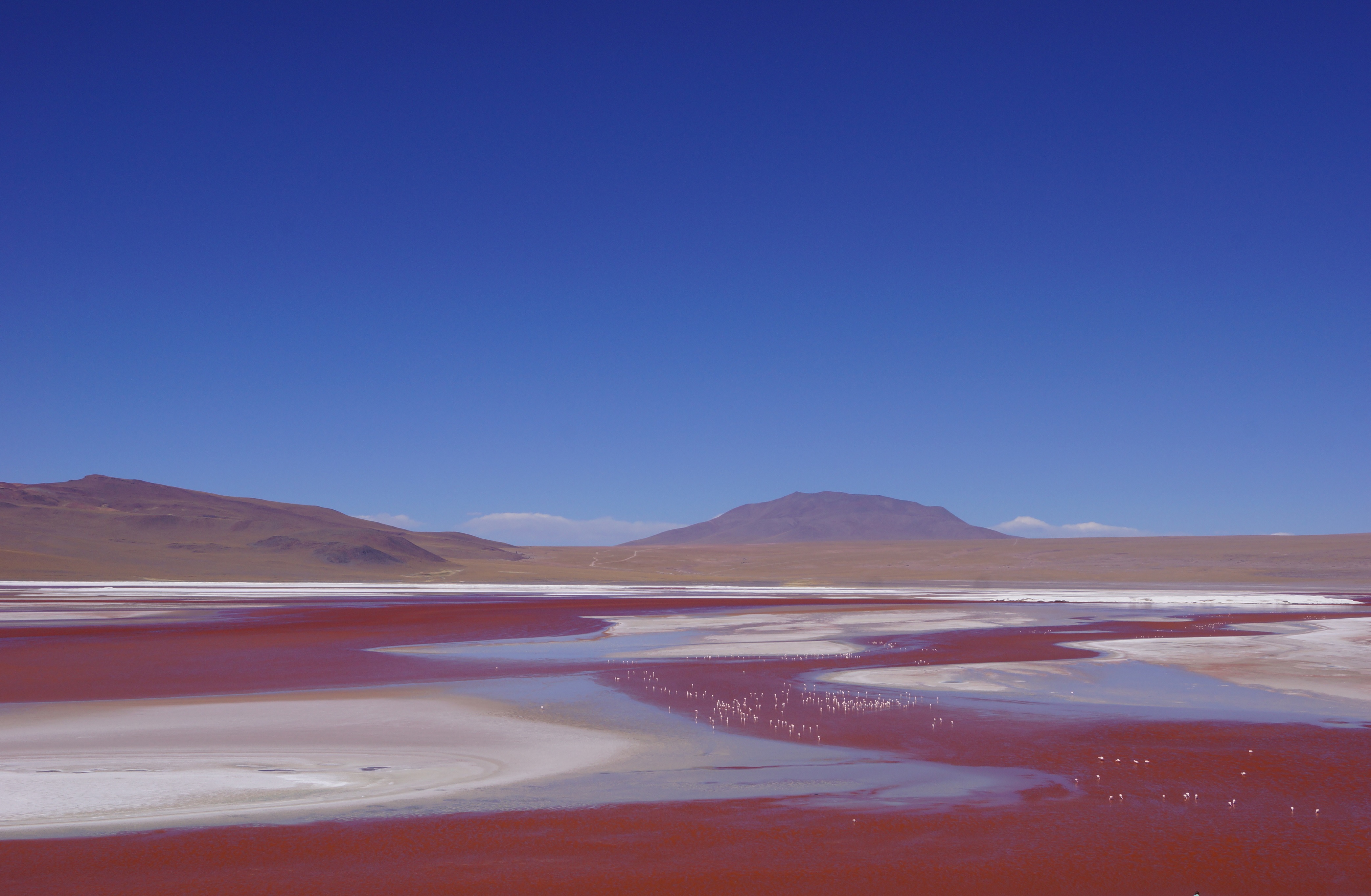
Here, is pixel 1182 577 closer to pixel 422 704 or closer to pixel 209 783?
pixel 422 704

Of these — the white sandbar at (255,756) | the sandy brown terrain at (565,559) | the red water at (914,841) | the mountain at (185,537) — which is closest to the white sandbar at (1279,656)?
the red water at (914,841)

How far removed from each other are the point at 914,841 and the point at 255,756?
298 inches

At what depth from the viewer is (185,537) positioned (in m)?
113

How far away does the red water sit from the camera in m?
7.24

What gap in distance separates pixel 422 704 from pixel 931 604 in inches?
1245

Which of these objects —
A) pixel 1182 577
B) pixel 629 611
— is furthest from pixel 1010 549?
pixel 629 611

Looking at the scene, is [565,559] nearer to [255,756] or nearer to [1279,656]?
[1279,656]

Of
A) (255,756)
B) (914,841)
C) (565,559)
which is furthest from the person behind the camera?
(565,559)

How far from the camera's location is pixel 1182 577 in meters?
74.3

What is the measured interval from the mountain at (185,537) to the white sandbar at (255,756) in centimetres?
7037

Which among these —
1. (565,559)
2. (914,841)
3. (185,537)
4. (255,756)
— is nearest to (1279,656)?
(914,841)

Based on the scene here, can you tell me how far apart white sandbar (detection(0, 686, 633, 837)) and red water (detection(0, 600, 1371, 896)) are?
2.61 ft

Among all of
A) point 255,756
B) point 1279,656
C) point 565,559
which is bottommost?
point 1279,656

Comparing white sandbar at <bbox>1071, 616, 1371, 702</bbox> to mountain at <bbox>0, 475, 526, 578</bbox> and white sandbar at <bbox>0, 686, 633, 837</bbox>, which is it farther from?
mountain at <bbox>0, 475, 526, 578</bbox>
